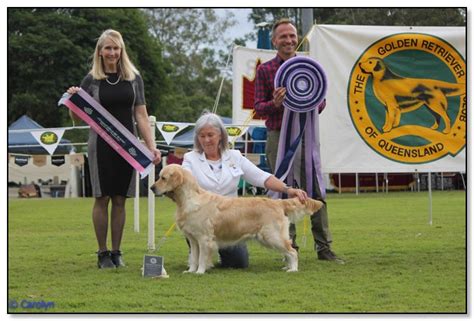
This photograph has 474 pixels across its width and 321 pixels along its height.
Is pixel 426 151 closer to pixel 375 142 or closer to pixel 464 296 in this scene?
pixel 375 142

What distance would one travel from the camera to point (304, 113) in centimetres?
557

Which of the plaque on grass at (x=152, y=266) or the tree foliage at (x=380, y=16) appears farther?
the tree foliage at (x=380, y=16)

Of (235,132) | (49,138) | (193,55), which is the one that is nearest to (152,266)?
(235,132)

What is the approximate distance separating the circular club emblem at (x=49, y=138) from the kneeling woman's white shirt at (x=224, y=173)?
5736 mm

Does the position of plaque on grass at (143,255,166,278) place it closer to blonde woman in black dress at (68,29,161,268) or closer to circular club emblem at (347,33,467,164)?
blonde woman in black dress at (68,29,161,268)

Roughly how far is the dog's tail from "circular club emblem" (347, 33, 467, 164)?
175 cm

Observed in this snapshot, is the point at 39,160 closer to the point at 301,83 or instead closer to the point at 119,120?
the point at 119,120

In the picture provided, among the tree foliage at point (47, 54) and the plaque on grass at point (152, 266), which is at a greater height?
the tree foliage at point (47, 54)

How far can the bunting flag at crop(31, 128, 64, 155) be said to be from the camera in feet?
35.0

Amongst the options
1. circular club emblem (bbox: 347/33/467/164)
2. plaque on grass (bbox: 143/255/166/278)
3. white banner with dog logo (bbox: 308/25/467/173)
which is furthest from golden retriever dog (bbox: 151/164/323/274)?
circular club emblem (bbox: 347/33/467/164)

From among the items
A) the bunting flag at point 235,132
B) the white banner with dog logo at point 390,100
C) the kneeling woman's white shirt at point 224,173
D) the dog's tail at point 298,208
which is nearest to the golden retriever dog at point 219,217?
the dog's tail at point 298,208

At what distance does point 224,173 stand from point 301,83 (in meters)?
0.84

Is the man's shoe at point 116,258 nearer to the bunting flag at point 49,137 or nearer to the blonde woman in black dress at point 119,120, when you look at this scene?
the blonde woman in black dress at point 119,120

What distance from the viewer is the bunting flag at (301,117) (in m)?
5.43
